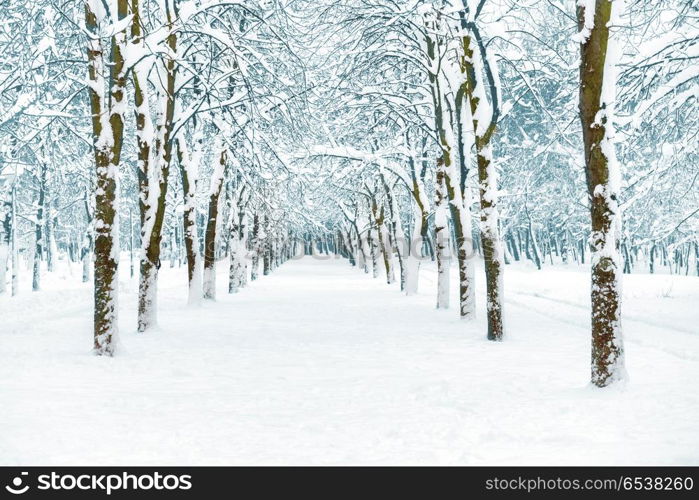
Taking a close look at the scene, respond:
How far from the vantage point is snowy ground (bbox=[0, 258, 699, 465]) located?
4793 mm

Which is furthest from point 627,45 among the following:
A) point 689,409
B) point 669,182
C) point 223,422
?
point 223,422

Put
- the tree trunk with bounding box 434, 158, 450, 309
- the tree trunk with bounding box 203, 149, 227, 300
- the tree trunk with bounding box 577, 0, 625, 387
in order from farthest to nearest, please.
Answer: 1. the tree trunk with bounding box 203, 149, 227, 300
2. the tree trunk with bounding box 434, 158, 450, 309
3. the tree trunk with bounding box 577, 0, 625, 387

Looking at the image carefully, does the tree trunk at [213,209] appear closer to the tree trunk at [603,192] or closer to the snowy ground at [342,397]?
the snowy ground at [342,397]

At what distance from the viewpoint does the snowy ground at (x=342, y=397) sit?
4.79m

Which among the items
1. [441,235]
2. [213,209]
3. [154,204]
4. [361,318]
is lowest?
[361,318]

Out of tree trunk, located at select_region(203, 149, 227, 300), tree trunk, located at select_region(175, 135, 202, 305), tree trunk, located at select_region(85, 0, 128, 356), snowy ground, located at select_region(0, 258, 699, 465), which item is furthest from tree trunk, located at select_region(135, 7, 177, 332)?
tree trunk, located at select_region(203, 149, 227, 300)

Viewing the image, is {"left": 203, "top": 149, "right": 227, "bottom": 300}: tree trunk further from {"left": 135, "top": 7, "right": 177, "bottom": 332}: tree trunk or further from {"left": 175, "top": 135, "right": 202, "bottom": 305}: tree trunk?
{"left": 135, "top": 7, "right": 177, "bottom": 332}: tree trunk

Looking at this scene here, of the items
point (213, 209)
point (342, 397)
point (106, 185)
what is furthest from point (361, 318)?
point (342, 397)

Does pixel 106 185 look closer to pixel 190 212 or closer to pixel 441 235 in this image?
pixel 190 212

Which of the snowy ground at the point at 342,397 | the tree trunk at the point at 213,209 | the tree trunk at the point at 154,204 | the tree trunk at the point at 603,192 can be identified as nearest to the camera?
the snowy ground at the point at 342,397

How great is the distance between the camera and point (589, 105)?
6738 mm

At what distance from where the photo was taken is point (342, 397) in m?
6.71

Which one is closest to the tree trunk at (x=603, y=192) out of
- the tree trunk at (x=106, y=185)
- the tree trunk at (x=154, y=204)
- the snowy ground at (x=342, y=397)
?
the snowy ground at (x=342, y=397)
